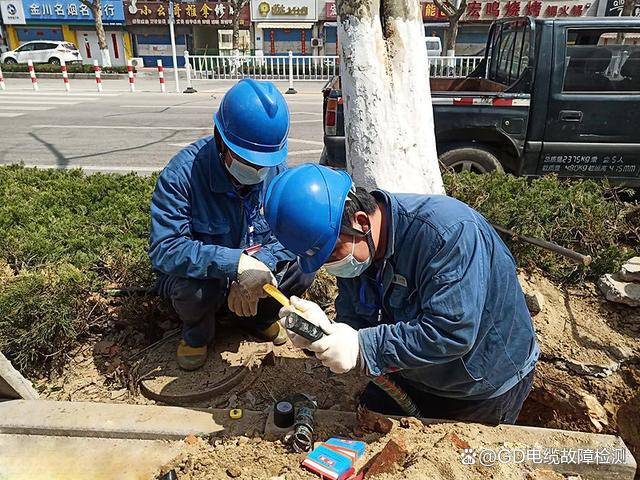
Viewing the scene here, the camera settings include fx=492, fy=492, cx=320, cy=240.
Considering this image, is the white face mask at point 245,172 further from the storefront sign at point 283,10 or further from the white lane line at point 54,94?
the storefront sign at point 283,10

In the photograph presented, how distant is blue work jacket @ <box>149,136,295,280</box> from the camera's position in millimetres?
2469

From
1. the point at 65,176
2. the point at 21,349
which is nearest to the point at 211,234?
the point at 21,349

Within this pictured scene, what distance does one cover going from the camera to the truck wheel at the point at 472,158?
5.05m

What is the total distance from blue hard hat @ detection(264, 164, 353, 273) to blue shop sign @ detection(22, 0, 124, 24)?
1378 inches

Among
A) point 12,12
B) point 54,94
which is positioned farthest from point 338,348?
point 12,12

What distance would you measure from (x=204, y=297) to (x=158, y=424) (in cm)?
71

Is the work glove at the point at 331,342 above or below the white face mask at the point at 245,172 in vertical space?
below

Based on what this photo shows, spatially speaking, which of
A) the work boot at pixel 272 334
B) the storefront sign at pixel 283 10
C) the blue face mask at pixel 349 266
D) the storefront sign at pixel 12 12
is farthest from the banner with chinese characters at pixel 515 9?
the blue face mask at pixel 349 266

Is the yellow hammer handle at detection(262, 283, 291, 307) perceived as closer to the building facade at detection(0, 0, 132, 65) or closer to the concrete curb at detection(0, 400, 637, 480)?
the concrete curb at detection(0, 400, 637, 480)

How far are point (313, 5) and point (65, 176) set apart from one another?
93.4 ft

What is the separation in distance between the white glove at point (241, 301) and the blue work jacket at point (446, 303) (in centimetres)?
67

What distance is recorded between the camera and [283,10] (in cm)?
3025

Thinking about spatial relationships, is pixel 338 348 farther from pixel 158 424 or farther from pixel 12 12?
pixel 12 12

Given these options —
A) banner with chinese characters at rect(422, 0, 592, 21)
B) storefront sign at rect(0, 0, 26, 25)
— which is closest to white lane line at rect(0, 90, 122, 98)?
banner with chinese characters at rect(422, 0, 592, 21)
